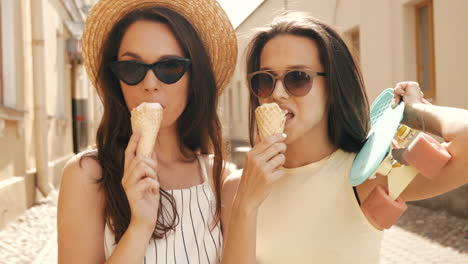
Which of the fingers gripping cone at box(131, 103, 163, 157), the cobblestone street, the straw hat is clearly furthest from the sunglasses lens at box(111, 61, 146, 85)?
the cobblestone street

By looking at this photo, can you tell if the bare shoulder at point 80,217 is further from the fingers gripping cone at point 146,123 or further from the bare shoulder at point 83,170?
the fingers gripping cone at point 146,123

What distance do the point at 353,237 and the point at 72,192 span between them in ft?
4.08

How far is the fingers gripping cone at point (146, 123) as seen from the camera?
182 cm

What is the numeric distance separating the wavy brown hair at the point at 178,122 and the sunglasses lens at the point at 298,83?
1.48 ft

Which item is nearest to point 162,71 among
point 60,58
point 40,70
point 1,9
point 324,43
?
point 324,43

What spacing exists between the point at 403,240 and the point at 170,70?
4983mm

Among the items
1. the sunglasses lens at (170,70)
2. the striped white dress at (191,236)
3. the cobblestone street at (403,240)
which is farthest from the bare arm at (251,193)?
the cobblestone street at (403,240)

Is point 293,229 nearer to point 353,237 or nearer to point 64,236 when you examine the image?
point 353,237

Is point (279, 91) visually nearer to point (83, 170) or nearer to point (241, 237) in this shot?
point (241, 237)

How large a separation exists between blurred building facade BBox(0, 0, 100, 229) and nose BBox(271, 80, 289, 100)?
130 inches

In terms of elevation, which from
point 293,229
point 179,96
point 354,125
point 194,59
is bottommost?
point 293,229

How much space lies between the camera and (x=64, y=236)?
1876mm

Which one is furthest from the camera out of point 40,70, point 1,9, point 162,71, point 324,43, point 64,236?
point 40,70

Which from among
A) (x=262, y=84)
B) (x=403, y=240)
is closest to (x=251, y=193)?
(x=262, y=84)
